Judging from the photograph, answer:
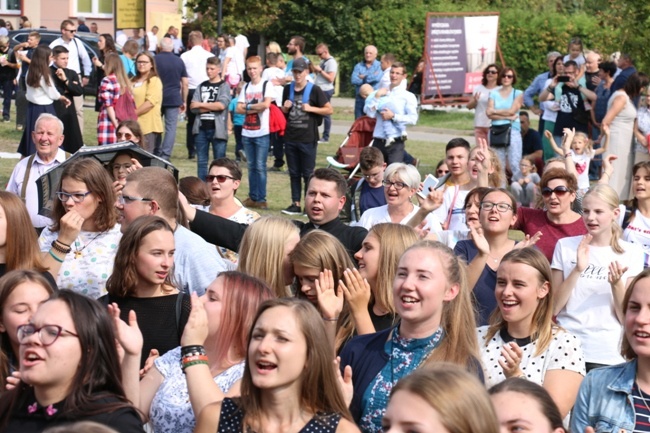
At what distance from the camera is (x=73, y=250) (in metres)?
6.62

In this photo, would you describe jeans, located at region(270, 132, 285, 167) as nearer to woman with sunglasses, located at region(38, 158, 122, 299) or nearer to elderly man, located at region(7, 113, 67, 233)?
elderly man, located at region(7, 113, 67, 233)

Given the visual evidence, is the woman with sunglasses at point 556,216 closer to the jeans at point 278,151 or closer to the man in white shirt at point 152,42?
the jeans at point 278,151

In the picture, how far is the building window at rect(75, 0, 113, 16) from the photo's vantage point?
40719 millimetres

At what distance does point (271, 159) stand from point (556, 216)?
11.8m

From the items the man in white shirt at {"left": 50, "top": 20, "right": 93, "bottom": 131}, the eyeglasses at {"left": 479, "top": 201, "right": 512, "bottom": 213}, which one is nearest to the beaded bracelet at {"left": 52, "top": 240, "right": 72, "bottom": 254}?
the eyeglasses at {"left": 479, "top": 201, "right": 512, "bottom": 213}

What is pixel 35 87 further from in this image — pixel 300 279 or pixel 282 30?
pixel 282 30

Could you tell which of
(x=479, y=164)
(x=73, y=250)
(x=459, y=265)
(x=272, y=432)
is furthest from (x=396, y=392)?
(x=479, y=164)

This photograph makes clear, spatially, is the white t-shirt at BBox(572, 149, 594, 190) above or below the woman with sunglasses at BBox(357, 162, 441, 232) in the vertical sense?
below

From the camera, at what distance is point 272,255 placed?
616 cm

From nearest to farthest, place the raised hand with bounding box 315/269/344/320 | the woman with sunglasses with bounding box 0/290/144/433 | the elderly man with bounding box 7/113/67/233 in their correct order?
the woman with sunglasses with bounding box 0/290/144/433 → the raised hand with bounding box 315/269/344/320 → the elderly man with bounding box 7/113/67/233

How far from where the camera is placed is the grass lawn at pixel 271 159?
16.2m

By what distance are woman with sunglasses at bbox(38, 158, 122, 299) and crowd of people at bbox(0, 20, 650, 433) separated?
12mm

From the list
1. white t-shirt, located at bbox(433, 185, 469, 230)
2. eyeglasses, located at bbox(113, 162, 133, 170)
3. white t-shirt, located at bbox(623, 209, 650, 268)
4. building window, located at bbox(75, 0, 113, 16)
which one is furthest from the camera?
building window, located at bbox(75, 0, 113, 16)

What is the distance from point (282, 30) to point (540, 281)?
3294 cm
